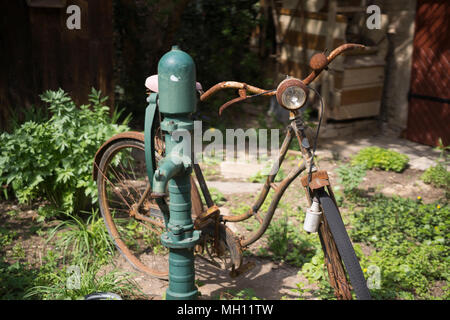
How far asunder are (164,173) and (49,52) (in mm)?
3181

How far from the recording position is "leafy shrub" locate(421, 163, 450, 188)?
5379mm

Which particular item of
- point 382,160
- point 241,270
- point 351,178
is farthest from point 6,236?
point 382,160

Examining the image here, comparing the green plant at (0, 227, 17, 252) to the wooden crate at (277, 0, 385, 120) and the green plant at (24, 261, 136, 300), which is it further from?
the wooden crate at (277, 0, 385, 120)

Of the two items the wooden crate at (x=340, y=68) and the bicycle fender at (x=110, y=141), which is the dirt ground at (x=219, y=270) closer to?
the bicycle fender at (x=110, y=141)

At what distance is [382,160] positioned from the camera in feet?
19.7

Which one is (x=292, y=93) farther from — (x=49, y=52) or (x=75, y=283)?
(x=49, y=52)

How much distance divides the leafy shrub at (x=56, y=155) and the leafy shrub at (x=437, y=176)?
10.9 ft

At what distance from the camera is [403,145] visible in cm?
718

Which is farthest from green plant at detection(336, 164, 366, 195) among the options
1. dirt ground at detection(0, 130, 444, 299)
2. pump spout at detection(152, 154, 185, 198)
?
pump spout at detection(152, 154, 185, 198)

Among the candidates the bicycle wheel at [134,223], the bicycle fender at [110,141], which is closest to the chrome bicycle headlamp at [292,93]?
the bicycle wheel at [134,223]
